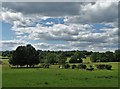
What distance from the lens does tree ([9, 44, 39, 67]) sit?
313 feet

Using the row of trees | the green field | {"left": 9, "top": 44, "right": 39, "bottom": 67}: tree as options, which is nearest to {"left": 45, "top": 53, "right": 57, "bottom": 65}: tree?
{"left": 9, "top": 44, "right": 39, "bottom": 67}: tree

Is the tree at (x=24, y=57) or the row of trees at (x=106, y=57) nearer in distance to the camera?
the tree at (x=24, y=57)

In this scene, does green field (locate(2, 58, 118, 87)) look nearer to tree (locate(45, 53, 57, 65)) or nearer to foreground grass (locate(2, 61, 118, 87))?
foreground grass (locate(2, 61, 118, 87))

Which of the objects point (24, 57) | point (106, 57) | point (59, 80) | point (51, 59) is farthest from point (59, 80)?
point (106, 57)

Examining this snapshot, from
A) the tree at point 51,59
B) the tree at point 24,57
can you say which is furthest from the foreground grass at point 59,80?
the tree at point 51,59

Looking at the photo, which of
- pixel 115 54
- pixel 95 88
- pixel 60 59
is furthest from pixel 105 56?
pixel 95 88

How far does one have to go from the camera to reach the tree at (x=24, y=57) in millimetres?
95500

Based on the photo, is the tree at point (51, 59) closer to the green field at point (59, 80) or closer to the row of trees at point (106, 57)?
the row of trees at point (106, 57)

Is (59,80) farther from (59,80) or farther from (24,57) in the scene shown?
(24,57)

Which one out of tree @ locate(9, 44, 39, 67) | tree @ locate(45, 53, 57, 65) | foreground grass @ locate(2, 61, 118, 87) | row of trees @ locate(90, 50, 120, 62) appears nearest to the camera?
foreground grass @ locate(2, 61, 118, 87)

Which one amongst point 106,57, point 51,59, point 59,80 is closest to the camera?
point 59,80

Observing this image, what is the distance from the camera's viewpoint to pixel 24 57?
9644 cm

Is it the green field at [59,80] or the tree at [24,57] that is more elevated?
the tree at [24,57]

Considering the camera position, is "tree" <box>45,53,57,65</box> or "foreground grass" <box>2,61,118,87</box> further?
"tree" <box>45,53,57,65</box>
